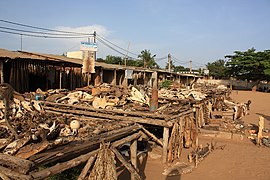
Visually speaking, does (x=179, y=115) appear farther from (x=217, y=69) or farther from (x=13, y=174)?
(x=217, y=69)

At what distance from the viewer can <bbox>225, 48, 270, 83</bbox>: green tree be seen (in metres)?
35.6

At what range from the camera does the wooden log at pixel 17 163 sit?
3.58 meters

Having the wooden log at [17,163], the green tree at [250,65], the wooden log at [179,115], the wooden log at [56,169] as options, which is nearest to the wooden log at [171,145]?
the wooden log at [179,115]

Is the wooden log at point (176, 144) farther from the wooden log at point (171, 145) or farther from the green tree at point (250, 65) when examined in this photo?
the green tree at point (250, 65)

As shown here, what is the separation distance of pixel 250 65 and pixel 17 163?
38.2 metres

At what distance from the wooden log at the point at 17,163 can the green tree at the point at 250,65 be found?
3601cm

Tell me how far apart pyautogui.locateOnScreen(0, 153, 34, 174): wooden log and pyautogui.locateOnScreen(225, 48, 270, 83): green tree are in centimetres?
3601

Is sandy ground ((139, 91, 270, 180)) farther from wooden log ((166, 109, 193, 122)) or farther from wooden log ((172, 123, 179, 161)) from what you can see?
wooden log ((166, 109, 193, 122))

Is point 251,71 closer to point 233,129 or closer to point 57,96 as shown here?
point 233,129

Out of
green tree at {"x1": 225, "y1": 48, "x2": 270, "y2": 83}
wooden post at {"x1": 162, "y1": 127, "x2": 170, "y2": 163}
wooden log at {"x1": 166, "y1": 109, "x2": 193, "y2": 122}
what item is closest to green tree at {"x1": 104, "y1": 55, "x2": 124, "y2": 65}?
green tree at {"x1": 225, "y1": 48, "x2": 270, "y2": 83}

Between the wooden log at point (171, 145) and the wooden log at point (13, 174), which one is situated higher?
the wooden log at point (13, 174)

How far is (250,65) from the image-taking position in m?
36.3

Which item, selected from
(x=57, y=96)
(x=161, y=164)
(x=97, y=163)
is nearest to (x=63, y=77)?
(x=57, y=96)

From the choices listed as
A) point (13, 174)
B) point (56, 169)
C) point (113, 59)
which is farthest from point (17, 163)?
point (113, 59)
